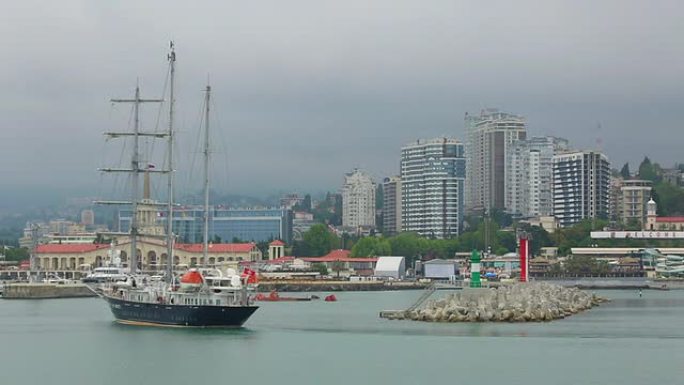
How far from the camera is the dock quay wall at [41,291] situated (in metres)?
125

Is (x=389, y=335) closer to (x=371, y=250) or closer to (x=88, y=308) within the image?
(x=88, y=308)

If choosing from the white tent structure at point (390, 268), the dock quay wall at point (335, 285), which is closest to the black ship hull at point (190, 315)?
the dock quay wall at point (335, 285)

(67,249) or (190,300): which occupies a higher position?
(67,249)

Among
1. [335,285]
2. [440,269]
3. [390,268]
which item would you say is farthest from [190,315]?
[440,269]

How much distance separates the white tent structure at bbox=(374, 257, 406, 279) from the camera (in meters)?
164

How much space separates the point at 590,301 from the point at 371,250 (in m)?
87.2

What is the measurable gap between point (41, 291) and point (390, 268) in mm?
51175

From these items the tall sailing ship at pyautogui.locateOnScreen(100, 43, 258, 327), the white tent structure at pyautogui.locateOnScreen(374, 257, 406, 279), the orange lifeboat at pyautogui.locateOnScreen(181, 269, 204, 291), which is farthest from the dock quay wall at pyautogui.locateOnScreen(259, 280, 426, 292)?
the orange lifeboat at pyautogui.locateOnScreen(181, 269, 204, 291)

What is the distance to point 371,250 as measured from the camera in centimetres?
18312

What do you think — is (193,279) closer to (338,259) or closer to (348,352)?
(348,352)

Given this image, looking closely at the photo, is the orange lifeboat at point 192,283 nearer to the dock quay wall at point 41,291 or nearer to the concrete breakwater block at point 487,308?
the concrete breakwater block at point 487,308

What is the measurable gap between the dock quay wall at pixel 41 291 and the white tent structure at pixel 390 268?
4519 centimetres

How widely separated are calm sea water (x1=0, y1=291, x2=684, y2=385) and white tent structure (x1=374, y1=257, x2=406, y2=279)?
283 feet

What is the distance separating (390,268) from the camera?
164625 millimetres
